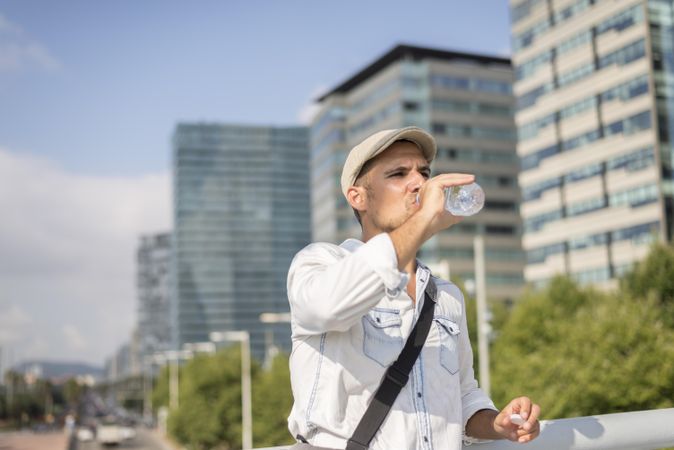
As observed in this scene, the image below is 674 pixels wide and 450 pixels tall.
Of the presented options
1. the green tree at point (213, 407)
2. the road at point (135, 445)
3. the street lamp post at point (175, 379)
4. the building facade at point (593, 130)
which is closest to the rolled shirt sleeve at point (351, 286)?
the green tree at point (213, 407)

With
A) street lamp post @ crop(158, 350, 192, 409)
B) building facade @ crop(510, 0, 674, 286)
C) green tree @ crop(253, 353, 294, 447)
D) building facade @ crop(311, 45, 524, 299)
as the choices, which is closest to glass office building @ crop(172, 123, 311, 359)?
building facade @ crop(311, 45, 524, 299)

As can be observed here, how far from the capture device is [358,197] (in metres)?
2.58

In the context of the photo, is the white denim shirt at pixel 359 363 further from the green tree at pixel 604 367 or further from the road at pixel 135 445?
the road at pixel 135 445

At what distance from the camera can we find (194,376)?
186 feet

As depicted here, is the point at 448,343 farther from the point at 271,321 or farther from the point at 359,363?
the point at 271,321

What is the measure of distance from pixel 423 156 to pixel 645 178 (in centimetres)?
6715

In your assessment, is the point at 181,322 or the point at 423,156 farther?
the point at 181,322

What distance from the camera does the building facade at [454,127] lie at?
92000 mm

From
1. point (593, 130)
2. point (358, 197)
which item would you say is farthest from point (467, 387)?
point (593, 130)

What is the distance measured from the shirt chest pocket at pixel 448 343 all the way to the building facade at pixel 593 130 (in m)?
63.2

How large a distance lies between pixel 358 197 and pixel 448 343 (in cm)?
52

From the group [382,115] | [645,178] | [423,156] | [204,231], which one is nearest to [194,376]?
[645,178]

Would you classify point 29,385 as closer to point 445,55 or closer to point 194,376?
point 445,55

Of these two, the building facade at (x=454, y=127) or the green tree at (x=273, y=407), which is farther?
the building facade at (x=454, y=127)
